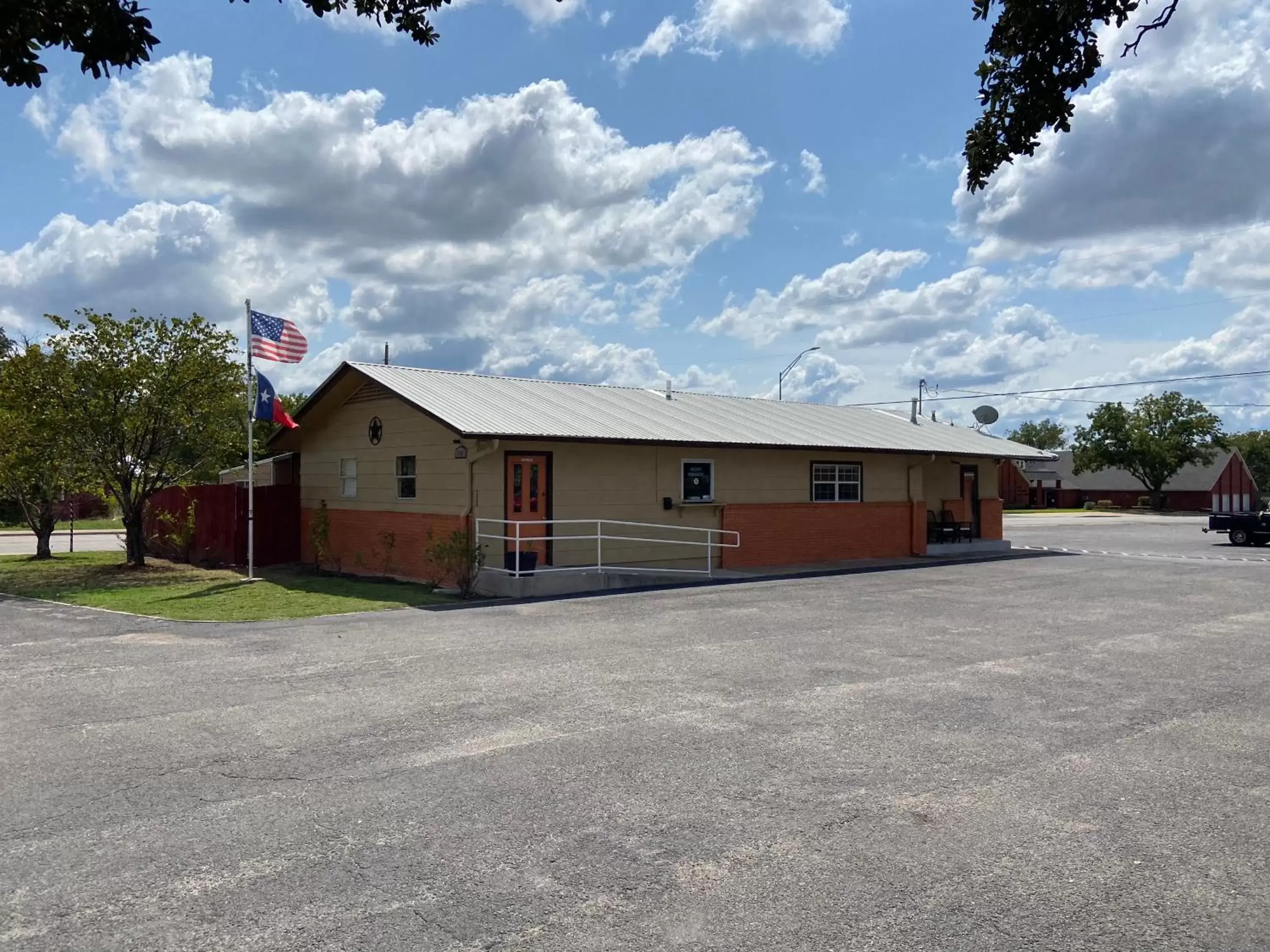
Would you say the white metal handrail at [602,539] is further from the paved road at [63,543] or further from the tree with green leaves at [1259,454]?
the tree with green leaves at [1259,454]

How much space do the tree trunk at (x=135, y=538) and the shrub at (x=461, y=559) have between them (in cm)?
903

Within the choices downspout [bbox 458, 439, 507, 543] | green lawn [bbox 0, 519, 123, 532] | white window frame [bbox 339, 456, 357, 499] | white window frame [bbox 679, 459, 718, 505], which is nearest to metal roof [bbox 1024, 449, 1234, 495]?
white window frame [bbox 679, 459, 718, 505]

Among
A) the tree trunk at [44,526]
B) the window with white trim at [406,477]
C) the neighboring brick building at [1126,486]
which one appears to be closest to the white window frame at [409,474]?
the window with white trim at [406,477]

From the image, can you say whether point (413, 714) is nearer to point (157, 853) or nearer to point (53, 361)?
point (157, 853)

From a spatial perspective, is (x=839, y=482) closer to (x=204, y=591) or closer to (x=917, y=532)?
(x=917, y=532)

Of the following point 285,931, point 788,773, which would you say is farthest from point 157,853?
point 788,773

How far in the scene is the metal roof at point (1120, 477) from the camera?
77.1 metres

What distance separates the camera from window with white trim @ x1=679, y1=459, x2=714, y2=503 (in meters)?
20.7

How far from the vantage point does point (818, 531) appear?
23156 millimetres

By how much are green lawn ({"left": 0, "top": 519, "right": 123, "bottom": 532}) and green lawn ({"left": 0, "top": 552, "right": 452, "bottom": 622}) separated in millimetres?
22347

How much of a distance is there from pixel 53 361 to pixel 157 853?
1868 cm

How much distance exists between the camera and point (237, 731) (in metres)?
7.41

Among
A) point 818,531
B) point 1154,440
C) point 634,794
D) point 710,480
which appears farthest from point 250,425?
point 1154,440

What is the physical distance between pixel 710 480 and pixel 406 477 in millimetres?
6255
